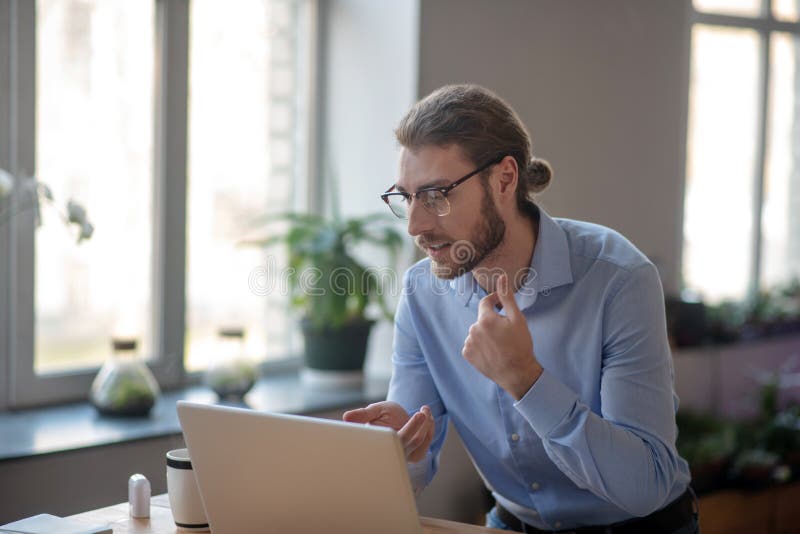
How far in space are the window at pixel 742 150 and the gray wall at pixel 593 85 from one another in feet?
1.29

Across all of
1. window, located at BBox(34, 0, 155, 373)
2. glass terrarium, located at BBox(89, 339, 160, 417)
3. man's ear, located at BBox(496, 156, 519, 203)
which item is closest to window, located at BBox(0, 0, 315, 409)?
window, located at BBox(34, 0, 155, 373)

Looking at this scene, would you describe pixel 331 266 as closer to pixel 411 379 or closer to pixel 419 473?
pixel 411 379

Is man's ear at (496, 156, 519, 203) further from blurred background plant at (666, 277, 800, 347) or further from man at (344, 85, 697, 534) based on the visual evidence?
blurred background plant at (666, 277, 800, 347)

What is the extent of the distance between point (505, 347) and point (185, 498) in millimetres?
618

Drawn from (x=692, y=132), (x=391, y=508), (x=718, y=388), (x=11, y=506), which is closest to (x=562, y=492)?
(x=391, y=508)

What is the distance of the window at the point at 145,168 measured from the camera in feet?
9.28

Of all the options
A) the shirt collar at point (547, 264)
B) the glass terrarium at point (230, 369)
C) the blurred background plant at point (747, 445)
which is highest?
the shirt collar at point (547, 264)

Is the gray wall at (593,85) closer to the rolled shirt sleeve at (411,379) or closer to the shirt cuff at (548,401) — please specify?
the rolled shirt sleeve at (411,379)

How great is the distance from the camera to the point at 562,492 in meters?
1.95

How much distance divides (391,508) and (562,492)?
0.64m

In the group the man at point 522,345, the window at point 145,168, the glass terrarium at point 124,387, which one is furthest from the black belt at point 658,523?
the window at point 145,168

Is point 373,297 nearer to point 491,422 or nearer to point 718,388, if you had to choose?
point 491,422

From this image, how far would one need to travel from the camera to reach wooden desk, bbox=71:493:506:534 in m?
1.74

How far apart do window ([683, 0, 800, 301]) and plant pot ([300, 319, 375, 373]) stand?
1967 millimetres
